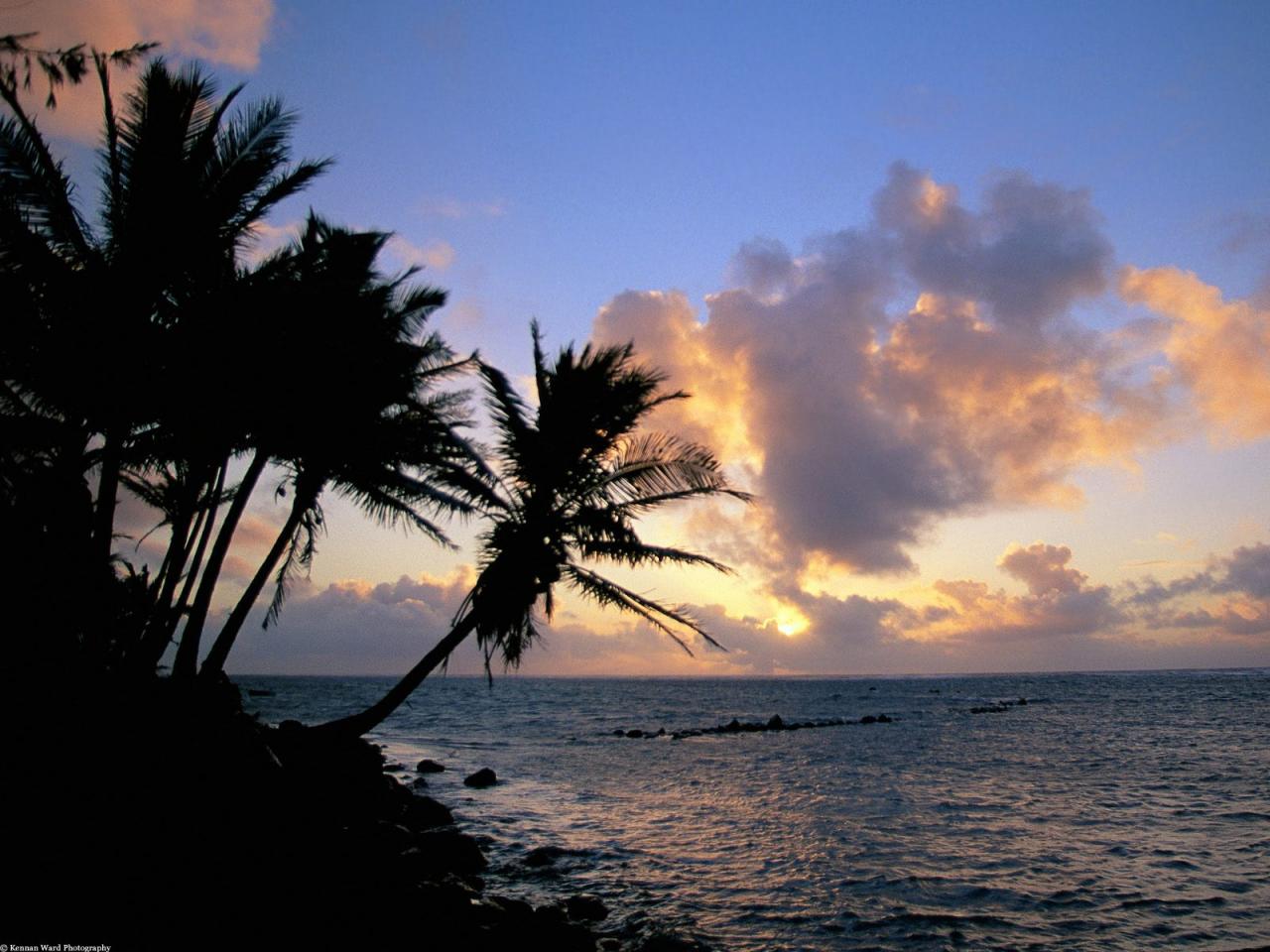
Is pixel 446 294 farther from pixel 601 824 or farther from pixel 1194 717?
pixel 1194 717

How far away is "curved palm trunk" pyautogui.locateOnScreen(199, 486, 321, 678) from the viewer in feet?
41.7

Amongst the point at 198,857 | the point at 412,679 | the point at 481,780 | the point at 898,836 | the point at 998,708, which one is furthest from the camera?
the point at 998,708

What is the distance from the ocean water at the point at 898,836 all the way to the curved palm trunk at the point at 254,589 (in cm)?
593

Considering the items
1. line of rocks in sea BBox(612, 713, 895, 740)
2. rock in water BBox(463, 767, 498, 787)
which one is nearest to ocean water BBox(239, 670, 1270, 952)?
rock in water BBox(463, 767, 498, 787)

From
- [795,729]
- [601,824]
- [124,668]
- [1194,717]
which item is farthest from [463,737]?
[1194,717]

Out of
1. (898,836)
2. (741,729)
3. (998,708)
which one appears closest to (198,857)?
(898,836)

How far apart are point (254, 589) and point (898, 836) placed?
44.5ft

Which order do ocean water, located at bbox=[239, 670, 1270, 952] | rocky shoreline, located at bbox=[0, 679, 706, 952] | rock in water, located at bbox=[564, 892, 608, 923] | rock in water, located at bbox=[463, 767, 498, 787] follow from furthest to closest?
rock in water, located at bbox=[463, 767, 498, 787] < rock in water, located at bbox=[564, 892, 608, 923] < ocean water, located at bbox=[239, 670, 1270, 952] < rocky shoreline, located at bbox=[0, 679, 706, 952]

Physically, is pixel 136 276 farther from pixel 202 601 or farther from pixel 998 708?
pixel 998 708

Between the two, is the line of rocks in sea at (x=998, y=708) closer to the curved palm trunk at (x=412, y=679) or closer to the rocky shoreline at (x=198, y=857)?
the rocky shoreline at (x=198, y=857)

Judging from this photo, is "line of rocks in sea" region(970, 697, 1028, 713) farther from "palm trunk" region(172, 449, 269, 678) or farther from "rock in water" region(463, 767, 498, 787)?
"palm trunk" region(172, 449, 269, 678)

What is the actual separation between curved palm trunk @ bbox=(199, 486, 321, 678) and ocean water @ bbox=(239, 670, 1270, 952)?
5.93 m

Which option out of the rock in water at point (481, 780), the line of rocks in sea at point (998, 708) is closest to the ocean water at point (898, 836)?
the rock in water at point (481, 780)

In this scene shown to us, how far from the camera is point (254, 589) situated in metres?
13.7
